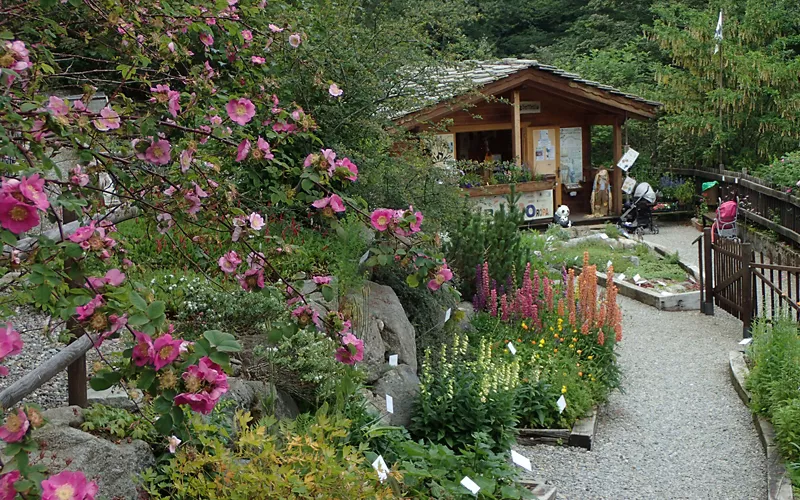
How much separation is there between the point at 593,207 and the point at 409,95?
39.4ft

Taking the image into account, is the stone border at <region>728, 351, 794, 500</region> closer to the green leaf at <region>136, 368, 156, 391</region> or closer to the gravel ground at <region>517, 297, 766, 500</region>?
the gravel ground at <region>517, 297, 766, 500</region>

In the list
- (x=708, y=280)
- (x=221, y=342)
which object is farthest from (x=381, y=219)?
(x=708, y=280)

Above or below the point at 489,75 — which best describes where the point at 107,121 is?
below

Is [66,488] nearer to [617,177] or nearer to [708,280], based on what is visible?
[708,280]

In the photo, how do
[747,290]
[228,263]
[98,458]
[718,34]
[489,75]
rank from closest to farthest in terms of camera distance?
[228,263] < [98,458] < [747,290] < [489,75] < [718,34]

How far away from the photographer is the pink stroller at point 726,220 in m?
14.5

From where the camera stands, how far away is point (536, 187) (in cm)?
1836

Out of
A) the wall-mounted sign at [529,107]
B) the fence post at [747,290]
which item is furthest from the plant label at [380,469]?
the wall-mounted sign at [529,107]

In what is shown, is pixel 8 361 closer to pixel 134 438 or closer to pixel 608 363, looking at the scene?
pixel 134 438

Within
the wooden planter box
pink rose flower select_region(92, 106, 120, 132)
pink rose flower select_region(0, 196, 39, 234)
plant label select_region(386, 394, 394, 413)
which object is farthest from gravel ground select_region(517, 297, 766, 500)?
the wooden planter box

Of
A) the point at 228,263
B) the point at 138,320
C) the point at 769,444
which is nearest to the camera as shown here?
the point at 138,320

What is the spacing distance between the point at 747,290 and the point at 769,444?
3.81 m

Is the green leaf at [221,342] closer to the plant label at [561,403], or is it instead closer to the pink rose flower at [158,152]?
the pink rose flower at [158,152]

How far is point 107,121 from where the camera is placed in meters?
2.53
